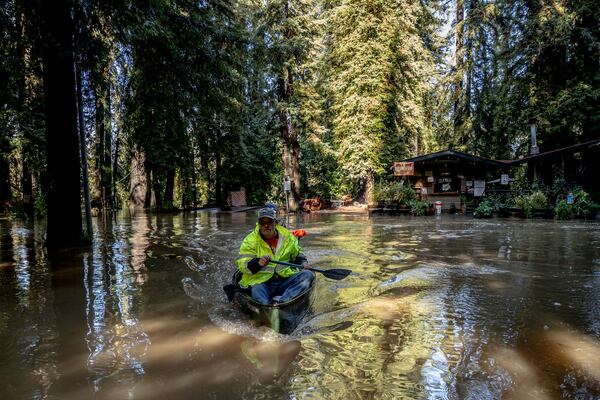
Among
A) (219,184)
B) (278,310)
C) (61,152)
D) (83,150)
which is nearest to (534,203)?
(83,150)

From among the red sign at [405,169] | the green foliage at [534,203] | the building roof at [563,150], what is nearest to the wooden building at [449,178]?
the red sign at [405,169]

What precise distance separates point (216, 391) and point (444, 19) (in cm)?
3982

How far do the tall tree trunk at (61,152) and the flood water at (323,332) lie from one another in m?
1.65

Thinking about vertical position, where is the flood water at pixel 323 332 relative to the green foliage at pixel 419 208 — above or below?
below

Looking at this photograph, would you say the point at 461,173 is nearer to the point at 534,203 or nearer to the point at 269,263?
the point at 534,203

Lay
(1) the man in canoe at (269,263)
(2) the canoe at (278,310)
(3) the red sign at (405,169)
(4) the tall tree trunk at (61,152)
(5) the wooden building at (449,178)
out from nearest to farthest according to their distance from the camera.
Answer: (2) the canoe at (278,310)
(1) the man in canoe at (269,263)
(4) the tall tree trunk at (61,152)
(3) the red sign at (405,169)
(5) the wooden building at (449,178)

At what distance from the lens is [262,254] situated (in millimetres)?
6504

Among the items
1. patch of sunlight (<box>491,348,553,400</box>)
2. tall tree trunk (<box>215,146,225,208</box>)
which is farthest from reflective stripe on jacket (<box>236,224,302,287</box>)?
tall tree trunk (<box>215,146,225,208</box>)

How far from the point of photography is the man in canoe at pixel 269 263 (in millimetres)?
6145

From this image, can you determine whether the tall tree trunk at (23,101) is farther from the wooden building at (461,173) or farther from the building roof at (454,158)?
the building roof at (454,158)

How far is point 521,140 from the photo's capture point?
34.3 meters

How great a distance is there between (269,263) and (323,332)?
51.4 inches

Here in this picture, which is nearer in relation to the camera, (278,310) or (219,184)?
(278,310)

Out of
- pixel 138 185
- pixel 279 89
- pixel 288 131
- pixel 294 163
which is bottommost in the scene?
pixel 138 185
